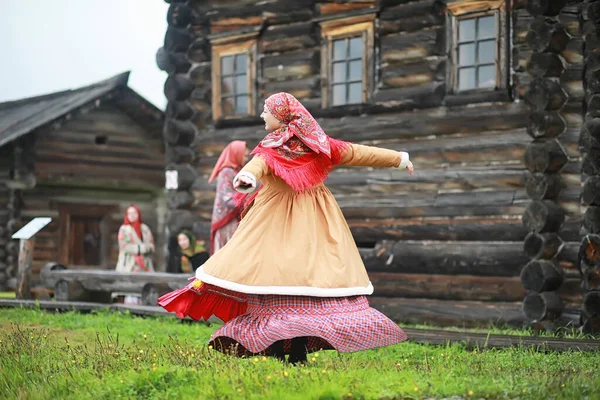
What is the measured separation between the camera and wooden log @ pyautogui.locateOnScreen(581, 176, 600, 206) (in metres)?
9.54

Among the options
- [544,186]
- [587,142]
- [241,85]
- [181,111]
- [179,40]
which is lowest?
[544,186]

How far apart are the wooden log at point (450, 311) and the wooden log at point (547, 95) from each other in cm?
220

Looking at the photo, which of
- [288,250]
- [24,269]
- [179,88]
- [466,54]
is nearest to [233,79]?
[179,88]

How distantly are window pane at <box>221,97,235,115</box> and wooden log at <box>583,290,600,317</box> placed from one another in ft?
20.1

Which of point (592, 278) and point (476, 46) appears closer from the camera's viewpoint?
point (592, 278)

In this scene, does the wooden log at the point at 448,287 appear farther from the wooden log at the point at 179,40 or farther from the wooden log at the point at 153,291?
the wooden log at the point at 179,40

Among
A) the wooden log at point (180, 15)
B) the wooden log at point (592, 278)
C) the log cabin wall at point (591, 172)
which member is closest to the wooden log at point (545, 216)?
the log cabin wall at point (591, 172)

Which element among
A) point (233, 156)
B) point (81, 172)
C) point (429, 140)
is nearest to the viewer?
point (233, 156)

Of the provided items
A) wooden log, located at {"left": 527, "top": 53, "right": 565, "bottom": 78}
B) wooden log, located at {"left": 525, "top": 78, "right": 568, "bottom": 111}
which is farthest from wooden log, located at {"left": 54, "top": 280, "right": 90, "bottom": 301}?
wooden log, located at {"left": 527, "top": 53, "right": 565, "bottom": 78}

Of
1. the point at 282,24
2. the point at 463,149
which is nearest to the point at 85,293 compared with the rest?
the point at 282,24

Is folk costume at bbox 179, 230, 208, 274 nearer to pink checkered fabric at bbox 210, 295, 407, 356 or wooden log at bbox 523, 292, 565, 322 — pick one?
wooden log at bbox 523, 292, 565, 322

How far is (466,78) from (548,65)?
1.24 m

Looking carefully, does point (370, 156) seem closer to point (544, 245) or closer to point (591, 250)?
point (591, 250)

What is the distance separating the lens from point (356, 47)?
12.2 metres
